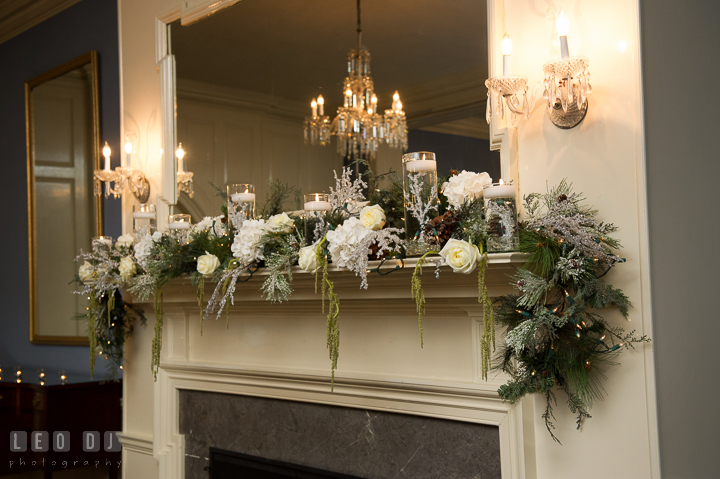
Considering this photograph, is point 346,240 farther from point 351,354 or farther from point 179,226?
point 179,226

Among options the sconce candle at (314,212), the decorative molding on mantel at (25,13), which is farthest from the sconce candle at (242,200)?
the decorative molding on mantel at (25,13)

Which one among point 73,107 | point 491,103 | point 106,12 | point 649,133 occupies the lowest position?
point 649,133

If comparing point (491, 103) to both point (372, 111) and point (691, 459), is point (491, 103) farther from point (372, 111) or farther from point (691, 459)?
point (691, 459)

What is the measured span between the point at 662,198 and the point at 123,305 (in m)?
2.30

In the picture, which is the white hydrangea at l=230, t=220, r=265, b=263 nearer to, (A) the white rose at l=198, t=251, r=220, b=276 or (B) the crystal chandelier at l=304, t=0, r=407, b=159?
(A) the white rose at l=198, t=251, r=220, b=276

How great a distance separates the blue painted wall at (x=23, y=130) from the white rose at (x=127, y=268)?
3.17 ft

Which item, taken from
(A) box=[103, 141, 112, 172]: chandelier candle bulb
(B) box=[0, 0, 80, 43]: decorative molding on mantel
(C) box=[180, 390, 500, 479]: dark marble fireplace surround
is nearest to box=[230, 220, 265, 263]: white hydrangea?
(C) box=[180, 390, 500, 479]: dark marble fireplace surround

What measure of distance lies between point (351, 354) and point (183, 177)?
3.83ft

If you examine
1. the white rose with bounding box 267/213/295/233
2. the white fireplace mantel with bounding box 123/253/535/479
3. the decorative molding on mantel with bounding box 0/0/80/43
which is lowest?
the white fireplace mantel with bounding box 123/253/535/479

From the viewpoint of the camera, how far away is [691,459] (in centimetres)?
169

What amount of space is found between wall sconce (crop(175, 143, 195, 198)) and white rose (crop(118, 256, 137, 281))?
1.34ft

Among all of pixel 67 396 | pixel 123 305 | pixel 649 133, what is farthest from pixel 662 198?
pixel 67 396

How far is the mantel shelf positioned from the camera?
167cm

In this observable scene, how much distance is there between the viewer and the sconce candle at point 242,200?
2.27 meters
